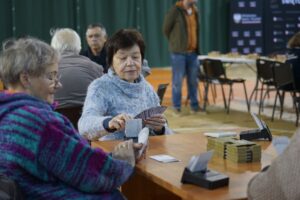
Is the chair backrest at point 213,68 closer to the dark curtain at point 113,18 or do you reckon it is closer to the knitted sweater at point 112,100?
the knitted sweater at point 112,100

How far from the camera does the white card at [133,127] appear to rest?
8.34 feet

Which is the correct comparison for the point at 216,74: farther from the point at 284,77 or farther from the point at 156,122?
the point at 156,122

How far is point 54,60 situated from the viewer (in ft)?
6.81

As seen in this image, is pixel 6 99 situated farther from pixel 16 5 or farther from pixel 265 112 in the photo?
pixel 16 5

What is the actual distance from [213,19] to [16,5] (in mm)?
5101

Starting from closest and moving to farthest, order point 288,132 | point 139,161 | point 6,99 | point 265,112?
point 6,99, point 139,161, point 288,132, point 265,112

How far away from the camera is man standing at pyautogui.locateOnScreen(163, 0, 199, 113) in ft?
25.8

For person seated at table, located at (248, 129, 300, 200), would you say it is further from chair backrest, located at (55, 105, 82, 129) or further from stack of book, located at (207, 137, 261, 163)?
chair backrest, located at (55, 105, 82, 129)

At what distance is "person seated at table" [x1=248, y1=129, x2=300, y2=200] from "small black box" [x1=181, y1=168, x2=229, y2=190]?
0.33 m

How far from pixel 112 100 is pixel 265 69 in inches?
191

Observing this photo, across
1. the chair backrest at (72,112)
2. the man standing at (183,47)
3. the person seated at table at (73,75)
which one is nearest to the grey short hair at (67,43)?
the person seated at table at (73,75)

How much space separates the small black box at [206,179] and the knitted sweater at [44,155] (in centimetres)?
31

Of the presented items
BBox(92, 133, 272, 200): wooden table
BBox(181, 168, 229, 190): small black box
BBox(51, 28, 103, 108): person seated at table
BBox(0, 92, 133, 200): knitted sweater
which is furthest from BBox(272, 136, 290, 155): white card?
BBox(51, 28, 103, 108): person seated at table

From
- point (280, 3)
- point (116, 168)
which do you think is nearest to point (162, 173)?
point (116, 168)
